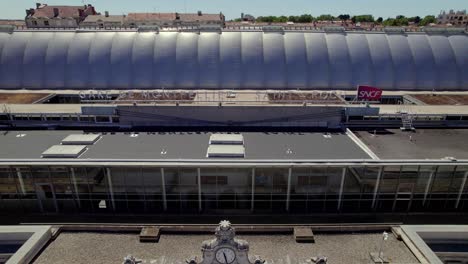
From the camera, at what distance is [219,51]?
65.4 m

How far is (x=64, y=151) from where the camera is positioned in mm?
40562

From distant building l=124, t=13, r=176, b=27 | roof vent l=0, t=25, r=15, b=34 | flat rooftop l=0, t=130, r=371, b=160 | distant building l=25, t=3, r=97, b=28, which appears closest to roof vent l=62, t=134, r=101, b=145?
flat rooftop l=0, t=130, r=371, b=160

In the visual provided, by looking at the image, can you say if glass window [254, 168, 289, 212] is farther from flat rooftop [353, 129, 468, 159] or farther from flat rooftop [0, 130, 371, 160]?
flat rooftop [353, 129, 468, 159]

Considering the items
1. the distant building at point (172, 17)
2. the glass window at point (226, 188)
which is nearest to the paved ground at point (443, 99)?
the glass window at point (226, 188)

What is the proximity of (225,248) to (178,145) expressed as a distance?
2402cm

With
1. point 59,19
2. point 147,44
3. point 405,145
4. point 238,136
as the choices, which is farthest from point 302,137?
point 59,19

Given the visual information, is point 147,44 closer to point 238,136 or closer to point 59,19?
point 238,136

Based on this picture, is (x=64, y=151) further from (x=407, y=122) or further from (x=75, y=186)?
(x=407, y=122)

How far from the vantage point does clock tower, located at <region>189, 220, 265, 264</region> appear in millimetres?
20781

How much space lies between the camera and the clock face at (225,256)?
68.8 feet

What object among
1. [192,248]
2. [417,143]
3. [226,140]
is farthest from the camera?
[417,143]

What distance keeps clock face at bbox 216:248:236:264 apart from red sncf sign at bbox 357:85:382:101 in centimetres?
3957

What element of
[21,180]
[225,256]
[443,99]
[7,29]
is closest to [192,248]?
[225,256]

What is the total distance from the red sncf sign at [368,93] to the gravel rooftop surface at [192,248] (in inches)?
1167
